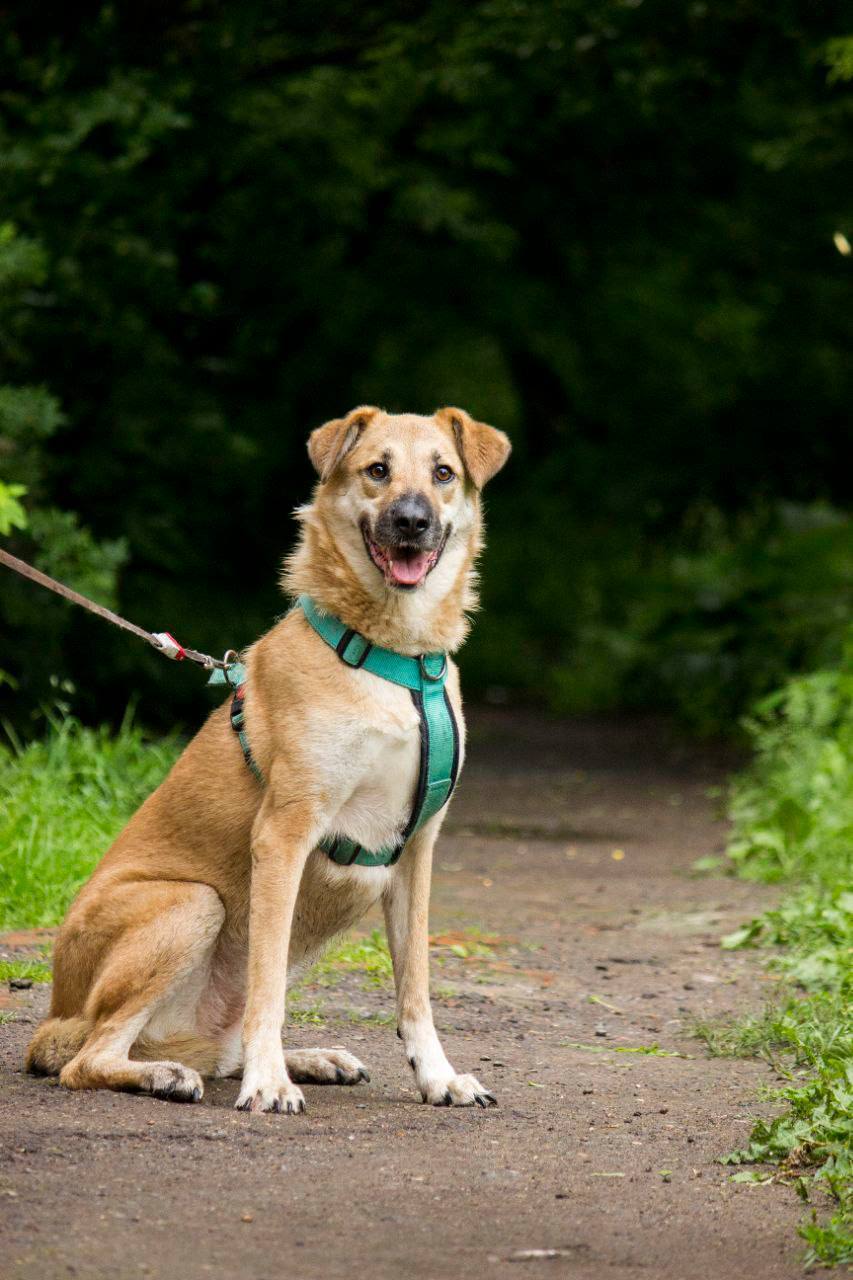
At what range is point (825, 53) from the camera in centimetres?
1179

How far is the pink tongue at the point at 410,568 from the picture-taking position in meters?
4.85

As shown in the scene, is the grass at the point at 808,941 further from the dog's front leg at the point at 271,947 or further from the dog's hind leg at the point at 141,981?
the dog's hind leg at the point at 141,981

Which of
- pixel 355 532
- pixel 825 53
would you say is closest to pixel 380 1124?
pixel 355 532

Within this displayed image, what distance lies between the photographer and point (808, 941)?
23.0ft

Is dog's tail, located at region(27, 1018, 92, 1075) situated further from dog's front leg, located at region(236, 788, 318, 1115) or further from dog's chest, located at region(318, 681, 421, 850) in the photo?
dog's chest, located at region(318, 681, 421, 850)

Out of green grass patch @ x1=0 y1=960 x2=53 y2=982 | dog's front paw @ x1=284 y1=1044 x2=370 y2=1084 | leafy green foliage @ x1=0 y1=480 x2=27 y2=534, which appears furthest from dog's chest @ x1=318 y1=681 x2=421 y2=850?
green grass patch @ x1=0 y1=960 x2=53 y2=982

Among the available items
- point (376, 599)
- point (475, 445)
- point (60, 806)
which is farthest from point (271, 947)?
point (60, 806)

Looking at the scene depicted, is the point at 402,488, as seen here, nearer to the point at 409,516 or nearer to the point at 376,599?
the point at 409,516

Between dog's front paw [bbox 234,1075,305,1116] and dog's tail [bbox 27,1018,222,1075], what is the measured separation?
0.33m

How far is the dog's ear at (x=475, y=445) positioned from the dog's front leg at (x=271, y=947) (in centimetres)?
118

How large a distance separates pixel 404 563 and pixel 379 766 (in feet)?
1.94

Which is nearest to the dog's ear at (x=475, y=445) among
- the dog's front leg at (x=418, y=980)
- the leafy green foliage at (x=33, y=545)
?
the dog's front leg at (x=418, y=980)

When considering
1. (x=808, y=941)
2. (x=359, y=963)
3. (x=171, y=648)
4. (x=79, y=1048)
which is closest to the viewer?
(x=79, y=1048)

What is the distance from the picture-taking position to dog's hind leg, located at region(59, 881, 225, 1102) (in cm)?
459
